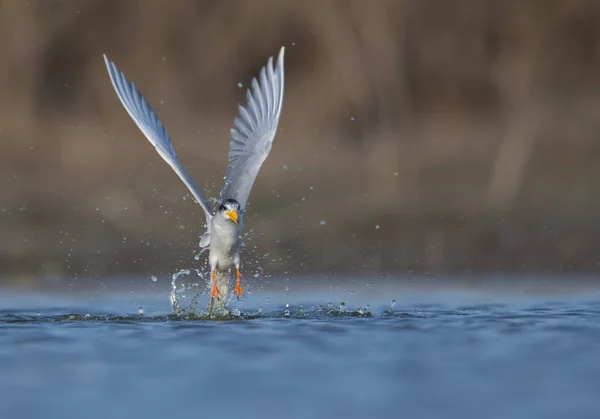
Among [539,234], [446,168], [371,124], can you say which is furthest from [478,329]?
[371,124]

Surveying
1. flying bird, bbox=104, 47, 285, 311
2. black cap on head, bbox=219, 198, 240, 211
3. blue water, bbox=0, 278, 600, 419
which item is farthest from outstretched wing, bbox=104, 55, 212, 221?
blue water, bbox=0, 278, 600, 419

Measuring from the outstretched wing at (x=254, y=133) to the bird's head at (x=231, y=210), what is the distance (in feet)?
1.41

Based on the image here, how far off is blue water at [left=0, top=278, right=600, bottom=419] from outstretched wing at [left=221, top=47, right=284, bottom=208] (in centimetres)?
107

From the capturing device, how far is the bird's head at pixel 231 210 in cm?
1080

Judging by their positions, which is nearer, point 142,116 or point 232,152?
point 142,116

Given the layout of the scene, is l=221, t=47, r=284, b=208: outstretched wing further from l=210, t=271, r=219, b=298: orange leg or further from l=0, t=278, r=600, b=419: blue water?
l=0, t=278, r=600, b=419: blue water

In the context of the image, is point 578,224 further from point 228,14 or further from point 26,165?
point 228,14

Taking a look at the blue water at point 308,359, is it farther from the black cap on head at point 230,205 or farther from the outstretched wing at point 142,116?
the outstretched wing at point 142,116

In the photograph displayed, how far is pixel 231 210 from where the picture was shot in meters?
10.9

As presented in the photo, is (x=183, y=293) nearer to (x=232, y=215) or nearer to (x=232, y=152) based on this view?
(x=232, y=152)

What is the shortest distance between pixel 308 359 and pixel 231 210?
222 cm

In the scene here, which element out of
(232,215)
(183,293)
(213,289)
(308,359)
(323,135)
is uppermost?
(323,135)

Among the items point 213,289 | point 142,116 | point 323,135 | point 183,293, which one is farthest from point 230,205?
point 323,135

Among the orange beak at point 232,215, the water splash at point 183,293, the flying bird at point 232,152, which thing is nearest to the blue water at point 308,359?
the water splash at point 183,293
